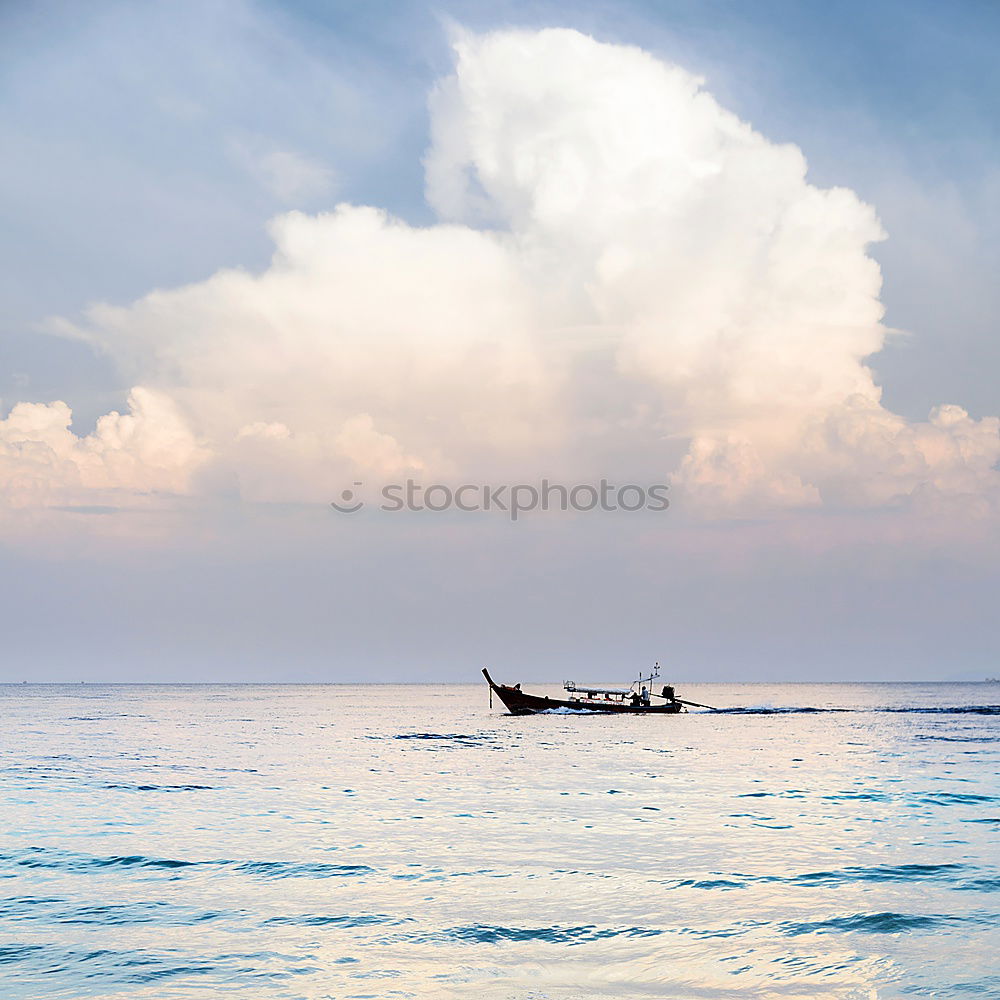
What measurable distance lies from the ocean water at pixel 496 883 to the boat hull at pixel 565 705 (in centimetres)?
4822

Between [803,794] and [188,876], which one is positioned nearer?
[188,876]

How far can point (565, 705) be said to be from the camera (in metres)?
97.5

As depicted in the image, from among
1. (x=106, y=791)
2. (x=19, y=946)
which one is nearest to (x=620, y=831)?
(x=19, y=946)

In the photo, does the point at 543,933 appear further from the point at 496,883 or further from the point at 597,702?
the point at 597,702

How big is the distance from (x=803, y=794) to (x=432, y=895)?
2040cm

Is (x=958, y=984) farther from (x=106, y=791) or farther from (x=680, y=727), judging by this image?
(x=680, y=727)

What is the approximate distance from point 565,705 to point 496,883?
80.1 metres

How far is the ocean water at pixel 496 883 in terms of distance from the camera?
528 inches

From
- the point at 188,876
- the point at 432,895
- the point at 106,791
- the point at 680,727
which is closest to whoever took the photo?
the point at 432,895

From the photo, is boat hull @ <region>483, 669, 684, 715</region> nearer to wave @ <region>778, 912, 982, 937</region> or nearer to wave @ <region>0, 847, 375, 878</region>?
wave @ <region>0, 847, 375, 878</region>

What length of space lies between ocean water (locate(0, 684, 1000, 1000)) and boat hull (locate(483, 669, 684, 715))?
48221 millimetres

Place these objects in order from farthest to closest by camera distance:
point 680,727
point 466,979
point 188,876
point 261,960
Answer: point 680,727, point 188,876, point 261,960, point 466,979

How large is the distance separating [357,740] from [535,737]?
40.4 feet

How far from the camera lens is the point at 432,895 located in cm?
1783
